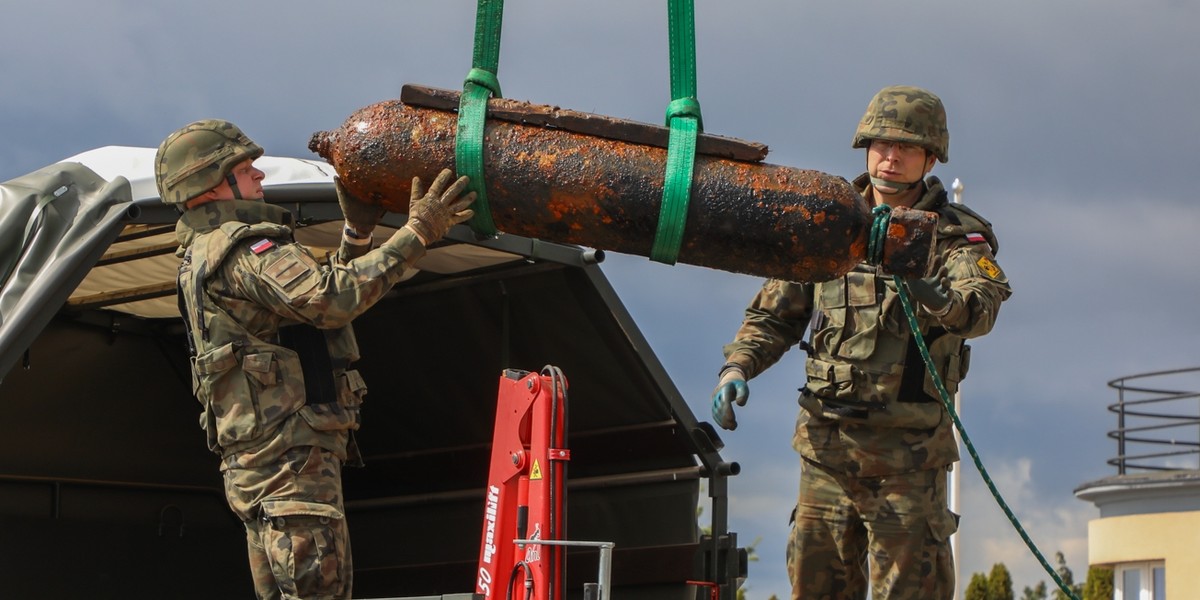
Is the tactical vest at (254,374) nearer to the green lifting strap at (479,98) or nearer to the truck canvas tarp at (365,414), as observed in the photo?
the green lifting strap at (479,98)

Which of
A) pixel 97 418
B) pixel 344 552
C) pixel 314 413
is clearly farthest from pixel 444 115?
pixel 97 418

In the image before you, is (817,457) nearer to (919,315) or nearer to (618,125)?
(919,315)

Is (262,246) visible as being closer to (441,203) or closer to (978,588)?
(441,203)

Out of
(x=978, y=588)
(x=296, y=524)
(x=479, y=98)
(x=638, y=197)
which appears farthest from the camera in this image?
(x=978, y=588)

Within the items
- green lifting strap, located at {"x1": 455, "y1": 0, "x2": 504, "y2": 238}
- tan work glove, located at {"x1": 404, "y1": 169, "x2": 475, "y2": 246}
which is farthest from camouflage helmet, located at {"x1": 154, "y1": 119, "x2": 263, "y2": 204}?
green lifting strap, located at {"x1": 455, "y1": 0, "x2": 504, "y2": 238}

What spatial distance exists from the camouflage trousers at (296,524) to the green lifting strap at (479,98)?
97 centimetres

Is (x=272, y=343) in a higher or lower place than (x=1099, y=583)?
lower

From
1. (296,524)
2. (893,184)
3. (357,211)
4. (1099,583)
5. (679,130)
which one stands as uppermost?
(893,184)

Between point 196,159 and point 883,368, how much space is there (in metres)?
2.13

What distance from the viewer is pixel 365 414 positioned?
8.12m

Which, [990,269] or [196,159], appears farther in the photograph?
[196,159]

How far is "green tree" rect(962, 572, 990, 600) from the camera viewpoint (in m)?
18.4

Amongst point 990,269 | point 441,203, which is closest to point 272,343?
point 441,203

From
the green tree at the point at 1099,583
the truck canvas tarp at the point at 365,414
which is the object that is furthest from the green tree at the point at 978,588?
the truck canvas tarp at the point at 365,414
